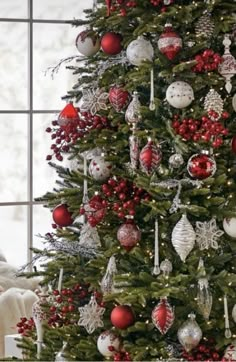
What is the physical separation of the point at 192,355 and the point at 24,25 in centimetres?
303

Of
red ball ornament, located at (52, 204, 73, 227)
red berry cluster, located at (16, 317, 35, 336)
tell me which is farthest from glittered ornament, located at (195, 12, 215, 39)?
red berry cluster, located at (16, 317, 35, 336)

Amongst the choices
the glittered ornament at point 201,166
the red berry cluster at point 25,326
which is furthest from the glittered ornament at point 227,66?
the red berry cluster at point 25,326

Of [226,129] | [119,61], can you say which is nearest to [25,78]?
[119,61]

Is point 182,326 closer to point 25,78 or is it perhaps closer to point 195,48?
point 195,48

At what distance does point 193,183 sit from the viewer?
287cm

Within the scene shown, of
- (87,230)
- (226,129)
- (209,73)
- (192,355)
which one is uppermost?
(209,73)

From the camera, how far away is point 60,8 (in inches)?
214

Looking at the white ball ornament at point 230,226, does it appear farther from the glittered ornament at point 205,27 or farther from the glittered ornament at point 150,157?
the glittered ornament at point 205,27

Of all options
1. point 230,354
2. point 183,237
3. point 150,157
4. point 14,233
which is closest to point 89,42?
point 150,157

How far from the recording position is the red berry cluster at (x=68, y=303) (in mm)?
3111

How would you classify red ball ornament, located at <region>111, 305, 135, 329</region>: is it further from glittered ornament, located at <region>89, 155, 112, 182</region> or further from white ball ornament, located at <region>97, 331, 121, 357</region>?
glittered ornament, located at <region>89, 155, 112, 182</region>

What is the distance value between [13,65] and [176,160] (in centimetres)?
270

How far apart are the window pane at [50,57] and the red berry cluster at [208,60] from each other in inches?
104

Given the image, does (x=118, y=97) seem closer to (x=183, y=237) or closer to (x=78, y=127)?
(x=78, y=127)
